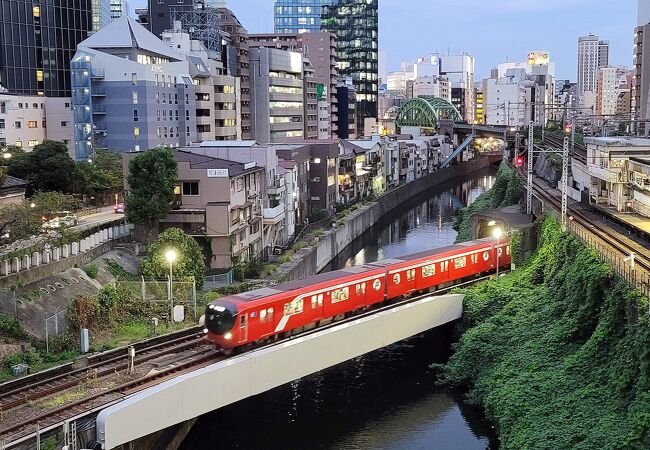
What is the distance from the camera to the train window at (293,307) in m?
23.1

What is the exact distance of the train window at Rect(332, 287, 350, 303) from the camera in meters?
25.1

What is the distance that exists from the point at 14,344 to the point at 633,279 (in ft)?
54.0

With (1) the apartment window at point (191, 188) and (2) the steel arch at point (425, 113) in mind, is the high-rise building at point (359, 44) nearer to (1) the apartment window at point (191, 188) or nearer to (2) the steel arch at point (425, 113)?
(2) the steel arch at point (425, 113)

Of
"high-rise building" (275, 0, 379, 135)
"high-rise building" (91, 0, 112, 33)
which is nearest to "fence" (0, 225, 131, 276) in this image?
"high-rise building" (91, 0, 112, 33)

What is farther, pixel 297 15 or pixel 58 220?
pixel 297 15

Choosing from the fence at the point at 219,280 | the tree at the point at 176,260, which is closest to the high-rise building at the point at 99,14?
the fence at the point at 219,280

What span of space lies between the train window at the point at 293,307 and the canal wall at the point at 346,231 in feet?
30.3

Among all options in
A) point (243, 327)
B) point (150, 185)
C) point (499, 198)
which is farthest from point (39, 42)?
point (243, 327)

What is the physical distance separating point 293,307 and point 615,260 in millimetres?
9436

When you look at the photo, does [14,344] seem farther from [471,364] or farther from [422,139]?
[422,139]

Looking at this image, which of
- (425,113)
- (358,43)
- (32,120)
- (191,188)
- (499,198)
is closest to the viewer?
(191,188)

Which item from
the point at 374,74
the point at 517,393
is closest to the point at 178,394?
the point at 517,393

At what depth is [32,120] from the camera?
57688 mm

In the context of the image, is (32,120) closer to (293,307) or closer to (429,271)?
(429,271)
